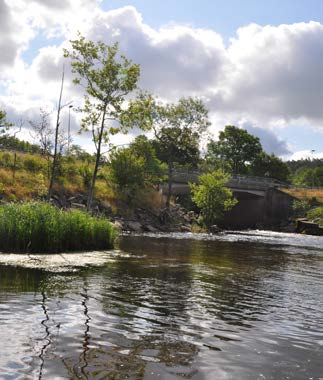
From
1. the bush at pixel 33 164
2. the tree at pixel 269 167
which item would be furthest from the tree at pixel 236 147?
the bush at pixel 33 164

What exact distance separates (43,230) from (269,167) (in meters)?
97.5

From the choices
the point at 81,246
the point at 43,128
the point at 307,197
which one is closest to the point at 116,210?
the point at 43,128

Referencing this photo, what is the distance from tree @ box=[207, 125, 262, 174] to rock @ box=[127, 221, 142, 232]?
6766cm

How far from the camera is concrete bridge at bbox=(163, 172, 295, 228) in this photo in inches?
2817

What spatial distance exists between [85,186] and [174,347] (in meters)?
40.2

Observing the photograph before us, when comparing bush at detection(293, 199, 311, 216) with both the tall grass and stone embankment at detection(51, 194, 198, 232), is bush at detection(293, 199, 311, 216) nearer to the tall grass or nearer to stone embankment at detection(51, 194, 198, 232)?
stone embankment at detection(51, 194, 198, 232)

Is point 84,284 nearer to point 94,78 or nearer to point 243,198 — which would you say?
point 94,78

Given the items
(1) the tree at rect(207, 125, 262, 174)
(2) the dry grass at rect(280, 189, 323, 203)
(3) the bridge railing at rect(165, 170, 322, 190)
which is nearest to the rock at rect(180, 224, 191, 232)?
(3) the bridge railing at rect(165, 170, 322, 190)

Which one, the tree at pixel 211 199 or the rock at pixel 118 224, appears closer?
the rock at pixel 118 224

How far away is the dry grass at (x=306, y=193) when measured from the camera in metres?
76.3

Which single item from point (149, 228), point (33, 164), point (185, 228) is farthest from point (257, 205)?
point (33, 164)

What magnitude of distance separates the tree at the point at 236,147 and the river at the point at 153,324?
94156 mm

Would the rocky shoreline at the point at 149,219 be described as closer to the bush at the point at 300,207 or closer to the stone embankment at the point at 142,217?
the stone embankment at the point at 142,217

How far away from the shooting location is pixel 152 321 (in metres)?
7.79
